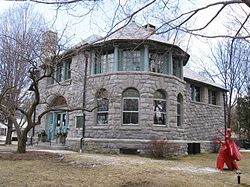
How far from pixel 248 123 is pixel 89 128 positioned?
23754mm

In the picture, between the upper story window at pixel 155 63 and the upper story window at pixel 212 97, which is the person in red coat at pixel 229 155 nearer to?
the upper story window at pixel 155 63

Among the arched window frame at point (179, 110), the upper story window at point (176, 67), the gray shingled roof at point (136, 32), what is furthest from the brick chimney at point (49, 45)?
the arched window frame at point (179, 110)

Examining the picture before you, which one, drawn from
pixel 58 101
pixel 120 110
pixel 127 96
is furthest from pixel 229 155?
pixel 58 101

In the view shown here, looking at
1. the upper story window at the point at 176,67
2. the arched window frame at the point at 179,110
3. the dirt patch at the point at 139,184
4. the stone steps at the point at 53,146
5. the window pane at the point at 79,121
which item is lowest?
the dirt patch at the point at 139,184

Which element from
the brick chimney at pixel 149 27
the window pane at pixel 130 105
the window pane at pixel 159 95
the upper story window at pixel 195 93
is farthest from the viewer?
the upper story window at pixel 195 93

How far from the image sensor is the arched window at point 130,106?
17.0m

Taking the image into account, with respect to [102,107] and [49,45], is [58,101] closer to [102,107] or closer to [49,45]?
[102,107]

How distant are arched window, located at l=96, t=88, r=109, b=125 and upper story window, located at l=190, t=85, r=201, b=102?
26.1 feet

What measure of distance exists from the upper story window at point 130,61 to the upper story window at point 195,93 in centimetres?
670

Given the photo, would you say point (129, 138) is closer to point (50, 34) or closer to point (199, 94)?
point (50, 34)

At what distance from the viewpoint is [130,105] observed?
17172mm

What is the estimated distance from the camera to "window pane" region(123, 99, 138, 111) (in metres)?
17.1

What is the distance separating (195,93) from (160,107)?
644 centimetres

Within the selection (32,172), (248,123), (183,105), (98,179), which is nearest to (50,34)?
(32,172)
